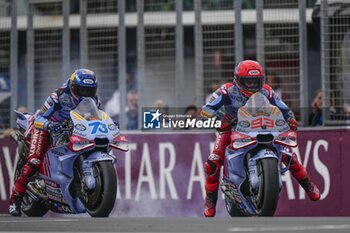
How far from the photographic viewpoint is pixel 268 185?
12.0 metres

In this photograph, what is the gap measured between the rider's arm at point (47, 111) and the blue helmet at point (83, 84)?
0.95 feet

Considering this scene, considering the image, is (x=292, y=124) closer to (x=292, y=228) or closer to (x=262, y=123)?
(x=262, y=123)

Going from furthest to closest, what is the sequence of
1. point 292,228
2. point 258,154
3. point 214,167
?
1. point 214,167
2. point 258,154
3. point 292,228

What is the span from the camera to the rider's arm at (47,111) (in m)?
13.4

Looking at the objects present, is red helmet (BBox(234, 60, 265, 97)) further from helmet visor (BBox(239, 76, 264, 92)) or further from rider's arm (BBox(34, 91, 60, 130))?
rider's arm (BBox(34, 91, 60, 130))

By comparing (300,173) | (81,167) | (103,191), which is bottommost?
(103,191)

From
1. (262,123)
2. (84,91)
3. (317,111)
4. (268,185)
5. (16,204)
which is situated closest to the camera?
(268,185)

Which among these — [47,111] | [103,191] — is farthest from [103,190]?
[47,111]

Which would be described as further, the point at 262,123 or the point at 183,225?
the point at 262,123

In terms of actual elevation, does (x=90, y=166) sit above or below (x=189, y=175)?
above

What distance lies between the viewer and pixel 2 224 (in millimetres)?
10359

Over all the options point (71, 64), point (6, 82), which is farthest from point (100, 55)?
point (6, 82)

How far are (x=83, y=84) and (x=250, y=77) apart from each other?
6.22ft

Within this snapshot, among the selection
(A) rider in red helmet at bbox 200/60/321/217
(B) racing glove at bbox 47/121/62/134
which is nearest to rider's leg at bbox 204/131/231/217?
(A) rider in red helmet at bbox 200/60/321/217
